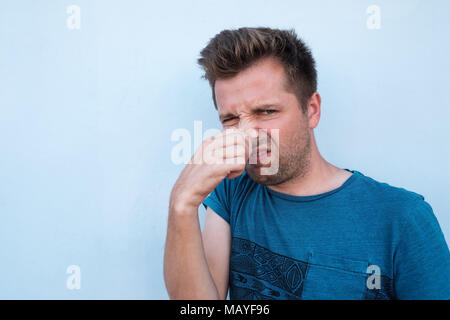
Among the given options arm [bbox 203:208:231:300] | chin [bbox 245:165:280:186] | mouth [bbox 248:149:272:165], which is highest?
mouth [bbox 248:149:272:165]

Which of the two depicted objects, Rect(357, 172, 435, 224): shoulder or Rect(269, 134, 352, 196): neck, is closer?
Rect(357, 172, 435, 224): shoulder

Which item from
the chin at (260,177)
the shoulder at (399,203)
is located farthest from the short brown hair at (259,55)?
the shoulder at (399,203)

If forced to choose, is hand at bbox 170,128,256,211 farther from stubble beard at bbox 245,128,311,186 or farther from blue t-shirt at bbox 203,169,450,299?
blue t-shirt at bbox 203,169,450,299

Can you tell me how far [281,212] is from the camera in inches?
48.7

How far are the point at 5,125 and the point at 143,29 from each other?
0.78m

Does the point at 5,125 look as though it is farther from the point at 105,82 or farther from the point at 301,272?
the point at 301,272

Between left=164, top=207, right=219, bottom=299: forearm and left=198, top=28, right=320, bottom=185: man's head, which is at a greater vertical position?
left=198, top=28, right=320, bottom=185: man's head

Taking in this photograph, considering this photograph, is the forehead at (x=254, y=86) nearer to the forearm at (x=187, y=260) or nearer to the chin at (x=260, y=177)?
the chin at (x=260, y=177)

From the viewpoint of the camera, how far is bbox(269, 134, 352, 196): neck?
125cm

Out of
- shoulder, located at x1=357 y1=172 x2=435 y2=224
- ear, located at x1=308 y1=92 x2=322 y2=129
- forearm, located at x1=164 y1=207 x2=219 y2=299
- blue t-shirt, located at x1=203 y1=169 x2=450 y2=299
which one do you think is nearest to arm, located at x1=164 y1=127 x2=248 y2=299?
forearm, located at x1=164 y1=207 x2=219 y2=299

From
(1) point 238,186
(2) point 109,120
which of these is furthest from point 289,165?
(2) point 109,120

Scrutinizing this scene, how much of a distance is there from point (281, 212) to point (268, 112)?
0.37m

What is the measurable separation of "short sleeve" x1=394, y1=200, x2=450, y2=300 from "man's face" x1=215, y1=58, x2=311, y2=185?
0.41 metres
